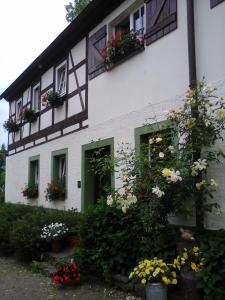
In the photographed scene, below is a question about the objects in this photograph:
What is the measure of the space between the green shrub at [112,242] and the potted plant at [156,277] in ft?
1.50

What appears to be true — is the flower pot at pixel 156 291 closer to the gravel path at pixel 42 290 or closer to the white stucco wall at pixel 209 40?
the gravel path at pixel 42 290

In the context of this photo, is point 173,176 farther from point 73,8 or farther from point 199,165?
point 73,8

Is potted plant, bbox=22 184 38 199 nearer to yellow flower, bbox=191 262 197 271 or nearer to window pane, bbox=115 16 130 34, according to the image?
window pane, bbox=115 16 130 34

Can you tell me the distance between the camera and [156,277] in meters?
5.27

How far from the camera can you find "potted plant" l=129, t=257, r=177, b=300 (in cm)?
516

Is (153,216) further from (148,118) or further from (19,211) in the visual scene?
(19,211)

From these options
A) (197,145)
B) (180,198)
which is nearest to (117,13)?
(197,145)

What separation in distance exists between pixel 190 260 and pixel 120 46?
15.2ft

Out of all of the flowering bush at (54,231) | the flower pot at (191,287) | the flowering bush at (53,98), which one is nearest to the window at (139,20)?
the flowering bush at (53,98)

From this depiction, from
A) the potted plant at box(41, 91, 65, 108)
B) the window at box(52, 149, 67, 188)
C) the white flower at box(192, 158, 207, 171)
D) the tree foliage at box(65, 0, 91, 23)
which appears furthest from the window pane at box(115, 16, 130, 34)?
the tree foliage at box(65, 0, 91, 23)

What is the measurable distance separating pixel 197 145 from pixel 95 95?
14.1 ft

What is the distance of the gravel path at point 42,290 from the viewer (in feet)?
19.5

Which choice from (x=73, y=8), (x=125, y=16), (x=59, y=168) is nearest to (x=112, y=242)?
(x=125, y=16)

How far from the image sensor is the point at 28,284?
6.83 metres
